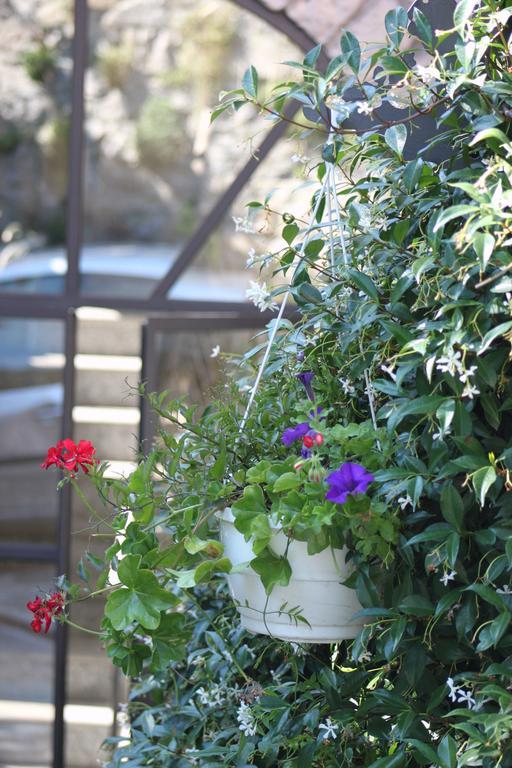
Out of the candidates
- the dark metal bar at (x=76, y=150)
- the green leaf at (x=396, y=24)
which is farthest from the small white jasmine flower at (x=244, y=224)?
the dark metal bar at (x=76, y=150)

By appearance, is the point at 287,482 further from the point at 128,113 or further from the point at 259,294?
the point at 128,113

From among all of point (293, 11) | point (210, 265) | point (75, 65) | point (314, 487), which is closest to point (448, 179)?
point (314, 487)

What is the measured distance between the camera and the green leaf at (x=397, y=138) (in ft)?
3.27

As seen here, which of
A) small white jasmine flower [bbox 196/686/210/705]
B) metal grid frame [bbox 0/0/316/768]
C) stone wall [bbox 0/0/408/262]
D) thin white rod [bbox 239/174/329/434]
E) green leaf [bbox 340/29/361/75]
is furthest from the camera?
stone wall [bbox 0/0/408/262]

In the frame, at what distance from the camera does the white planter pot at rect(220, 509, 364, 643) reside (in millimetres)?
994

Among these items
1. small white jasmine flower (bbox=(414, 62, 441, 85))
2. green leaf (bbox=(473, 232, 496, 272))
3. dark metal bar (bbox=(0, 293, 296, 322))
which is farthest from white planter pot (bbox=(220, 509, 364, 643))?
dark metal bar (bbox=(0, 293, 296, 322))

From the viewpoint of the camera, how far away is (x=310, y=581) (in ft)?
3.28

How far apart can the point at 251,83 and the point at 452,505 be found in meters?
0.52

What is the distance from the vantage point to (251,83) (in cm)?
107

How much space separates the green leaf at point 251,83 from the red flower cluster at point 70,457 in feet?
1.45

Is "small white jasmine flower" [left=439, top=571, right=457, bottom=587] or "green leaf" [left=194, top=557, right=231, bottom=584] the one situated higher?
"green leaf" [left=194, top=557, right=231, bottom=584]

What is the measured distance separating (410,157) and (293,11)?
1.20 meters

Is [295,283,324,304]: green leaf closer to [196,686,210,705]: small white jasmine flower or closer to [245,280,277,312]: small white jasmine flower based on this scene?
[245,280,277,312]: small white jasmine flower

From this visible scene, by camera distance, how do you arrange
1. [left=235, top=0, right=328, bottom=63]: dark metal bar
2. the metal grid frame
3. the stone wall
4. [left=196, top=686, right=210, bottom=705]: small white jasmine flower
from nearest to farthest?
1. [left=196, top=686, right=210, bottom=705]: small white jasmine flower
2. [left=235, top=0, right=328, bottom=63]: dark metal bar
3. the metal grid frame
4. the stone wall
